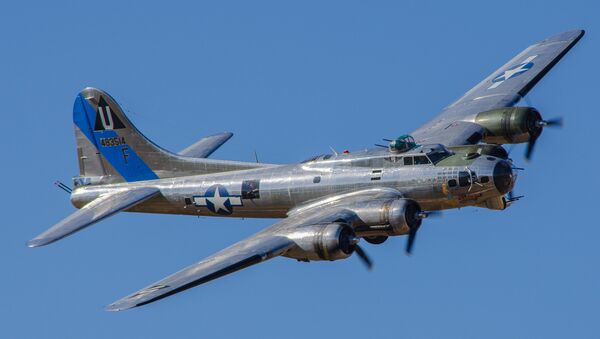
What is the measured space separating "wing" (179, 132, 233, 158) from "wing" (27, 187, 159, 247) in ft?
10.4

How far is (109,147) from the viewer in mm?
53219

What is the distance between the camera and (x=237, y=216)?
50312mm

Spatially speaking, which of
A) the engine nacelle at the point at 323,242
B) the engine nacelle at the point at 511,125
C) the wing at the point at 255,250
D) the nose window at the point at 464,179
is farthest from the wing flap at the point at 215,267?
the engine nacelle at the point at 511,125

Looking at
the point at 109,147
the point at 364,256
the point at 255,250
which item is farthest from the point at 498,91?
the point at 255,250

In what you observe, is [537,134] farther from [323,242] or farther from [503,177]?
[323,242]

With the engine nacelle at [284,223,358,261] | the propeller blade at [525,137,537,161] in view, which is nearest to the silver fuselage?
the engine nacelle at [284,223,358,261]

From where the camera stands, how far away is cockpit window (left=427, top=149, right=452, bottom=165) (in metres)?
47.0

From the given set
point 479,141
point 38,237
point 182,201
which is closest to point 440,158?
point 479,141

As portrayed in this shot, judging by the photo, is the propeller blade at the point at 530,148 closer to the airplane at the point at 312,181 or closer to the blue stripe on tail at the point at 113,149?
the airplane at the point at 312,181

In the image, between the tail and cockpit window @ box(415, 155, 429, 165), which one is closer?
cockpit window @ box(415, 155, 429, 165)

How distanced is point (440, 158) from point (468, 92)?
1151 centimetres

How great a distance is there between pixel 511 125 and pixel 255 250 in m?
13.7

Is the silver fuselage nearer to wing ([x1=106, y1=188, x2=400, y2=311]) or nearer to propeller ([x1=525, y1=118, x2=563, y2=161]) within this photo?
wing ([x1=106, y1=188, x2=400, y2=311])

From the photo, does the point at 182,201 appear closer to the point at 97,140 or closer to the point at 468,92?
the point at 97,140
